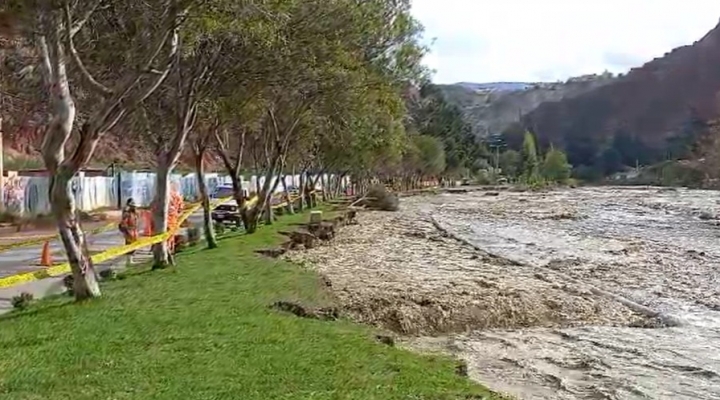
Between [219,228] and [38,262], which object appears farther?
[219,228]

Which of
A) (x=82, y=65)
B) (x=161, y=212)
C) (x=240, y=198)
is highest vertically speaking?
(x=82, y=65)

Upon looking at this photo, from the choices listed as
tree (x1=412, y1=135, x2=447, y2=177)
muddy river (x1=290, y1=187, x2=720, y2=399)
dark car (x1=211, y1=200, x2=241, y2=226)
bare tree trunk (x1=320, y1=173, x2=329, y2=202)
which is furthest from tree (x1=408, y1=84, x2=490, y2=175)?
muddy river (x1=290, y1=187, x2=720, y2=399)

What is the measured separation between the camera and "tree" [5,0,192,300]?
12656 mm

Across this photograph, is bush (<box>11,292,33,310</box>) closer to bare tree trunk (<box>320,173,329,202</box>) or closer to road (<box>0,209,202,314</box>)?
road (<box>0,209,202,314</box>)

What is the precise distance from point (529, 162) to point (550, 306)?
142m

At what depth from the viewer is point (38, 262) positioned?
23703 mm

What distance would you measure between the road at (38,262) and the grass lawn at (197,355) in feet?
5.04

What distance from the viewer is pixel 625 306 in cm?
2000

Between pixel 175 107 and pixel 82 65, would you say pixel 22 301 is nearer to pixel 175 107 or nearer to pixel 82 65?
pixel 82 65

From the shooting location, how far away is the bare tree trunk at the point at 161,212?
2028cm

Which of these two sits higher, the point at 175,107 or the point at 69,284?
the point at 175,107

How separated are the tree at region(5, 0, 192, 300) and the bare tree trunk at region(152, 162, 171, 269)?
4.12m

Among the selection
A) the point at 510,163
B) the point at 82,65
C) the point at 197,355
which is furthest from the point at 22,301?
the point at 510,163

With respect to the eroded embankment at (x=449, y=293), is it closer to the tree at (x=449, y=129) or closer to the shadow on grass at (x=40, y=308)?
the shadow on grass at (x=40, y=308)
